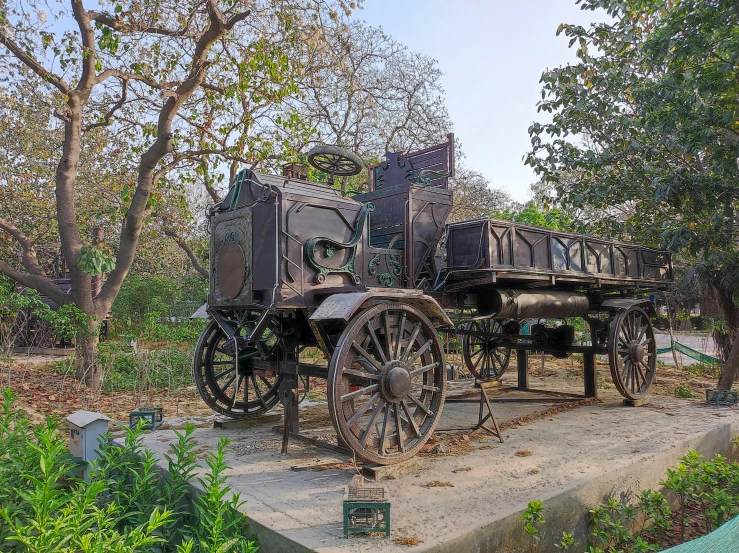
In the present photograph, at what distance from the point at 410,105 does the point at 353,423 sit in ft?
42.5

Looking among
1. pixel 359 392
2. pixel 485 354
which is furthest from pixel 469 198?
pixel 359 392

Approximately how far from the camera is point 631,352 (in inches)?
314

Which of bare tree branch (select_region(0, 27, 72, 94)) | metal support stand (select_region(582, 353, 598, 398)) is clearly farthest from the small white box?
metal support stand (select_region(582, 353, 598, 398))

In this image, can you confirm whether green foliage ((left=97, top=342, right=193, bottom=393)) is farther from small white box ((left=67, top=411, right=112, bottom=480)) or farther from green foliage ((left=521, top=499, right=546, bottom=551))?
green foliage ((left=521, top=499, right=546, bottom=551))

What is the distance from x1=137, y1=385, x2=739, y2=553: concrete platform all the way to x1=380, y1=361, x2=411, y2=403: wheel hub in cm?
67

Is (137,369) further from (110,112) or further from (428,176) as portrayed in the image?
(428,176)

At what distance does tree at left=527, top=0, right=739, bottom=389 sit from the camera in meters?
7.28

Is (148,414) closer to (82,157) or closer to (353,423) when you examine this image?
(353,423)

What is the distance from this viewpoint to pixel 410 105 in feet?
52.3

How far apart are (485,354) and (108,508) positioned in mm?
7530

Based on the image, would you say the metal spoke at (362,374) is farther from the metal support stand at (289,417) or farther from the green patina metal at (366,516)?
the green patina metal at (366,516)

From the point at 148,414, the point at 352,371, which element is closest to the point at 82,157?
the point at 148,414

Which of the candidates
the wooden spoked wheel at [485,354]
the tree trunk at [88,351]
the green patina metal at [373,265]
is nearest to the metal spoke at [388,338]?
the green patina metal at [373,265]

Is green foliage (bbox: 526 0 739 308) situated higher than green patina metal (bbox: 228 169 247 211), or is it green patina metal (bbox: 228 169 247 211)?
green foliage (bbox: 526 0 739 308)
